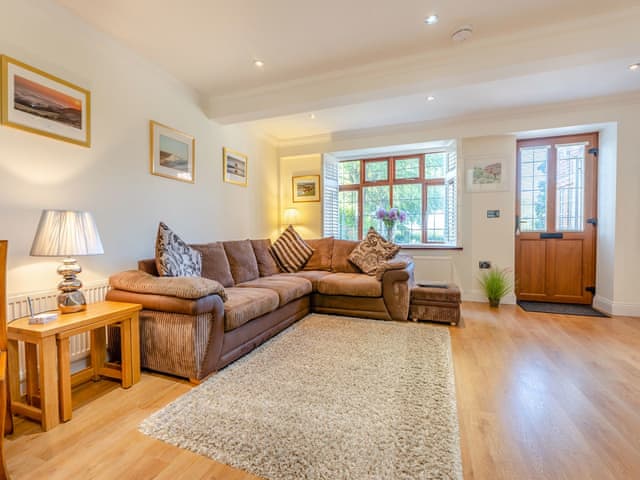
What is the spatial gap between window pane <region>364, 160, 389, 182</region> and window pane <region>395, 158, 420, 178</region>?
0.20 meters

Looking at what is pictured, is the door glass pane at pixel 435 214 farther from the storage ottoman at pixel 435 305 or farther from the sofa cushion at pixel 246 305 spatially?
the sofa cushion at pixel 246 305

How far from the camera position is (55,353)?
1.59 m

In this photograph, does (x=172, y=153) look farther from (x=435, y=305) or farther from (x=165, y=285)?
(x=435, y=305)

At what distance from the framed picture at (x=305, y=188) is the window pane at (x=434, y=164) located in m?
1.75

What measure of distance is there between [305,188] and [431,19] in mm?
3120

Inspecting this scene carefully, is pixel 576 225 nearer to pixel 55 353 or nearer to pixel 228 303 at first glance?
pixel 228 303

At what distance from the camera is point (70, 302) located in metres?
1.84

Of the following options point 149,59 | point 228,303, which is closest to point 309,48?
point 149,59

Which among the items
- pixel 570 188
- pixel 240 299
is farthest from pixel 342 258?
pixel 570 188

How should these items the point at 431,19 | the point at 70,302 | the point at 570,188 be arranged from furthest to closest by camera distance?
the point at 570,188 → the point at 431,19 → the point at 70,302

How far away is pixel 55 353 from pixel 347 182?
4.48 metres

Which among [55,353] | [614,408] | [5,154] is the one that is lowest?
[614,408]

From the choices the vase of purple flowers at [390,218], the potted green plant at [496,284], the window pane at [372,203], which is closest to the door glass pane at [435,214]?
the vase of purple flowers at [390,218]

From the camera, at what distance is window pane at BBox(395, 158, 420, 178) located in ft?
16.0
